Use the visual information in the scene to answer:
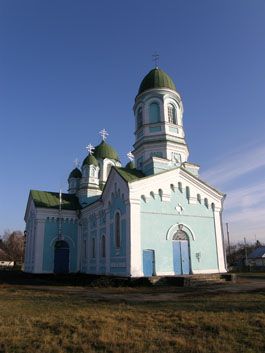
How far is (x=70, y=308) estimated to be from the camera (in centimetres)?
1001

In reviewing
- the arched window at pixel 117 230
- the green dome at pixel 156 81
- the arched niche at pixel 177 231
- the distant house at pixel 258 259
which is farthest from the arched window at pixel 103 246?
the distant house at pixel 258 259

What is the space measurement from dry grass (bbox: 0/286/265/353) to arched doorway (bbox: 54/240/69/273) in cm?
1952

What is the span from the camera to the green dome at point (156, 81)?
83.7ft

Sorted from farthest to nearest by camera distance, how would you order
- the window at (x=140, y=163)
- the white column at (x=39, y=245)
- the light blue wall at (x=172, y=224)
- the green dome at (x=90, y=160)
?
the green dome at (x=90, y=160) < the white column at (x=39, y=245) < the window at (x=140, y=163) < the light blue wall at (x=172, y=224)

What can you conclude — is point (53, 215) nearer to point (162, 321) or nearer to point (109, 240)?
point (109, 240)

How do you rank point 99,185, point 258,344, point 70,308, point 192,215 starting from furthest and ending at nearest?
point 99,185, point 192,215, point 70,308, point 258,344

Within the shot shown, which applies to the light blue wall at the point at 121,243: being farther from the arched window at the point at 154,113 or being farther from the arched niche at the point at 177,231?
the arched window at the point at 154,113

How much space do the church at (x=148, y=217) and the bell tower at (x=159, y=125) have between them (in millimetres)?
74

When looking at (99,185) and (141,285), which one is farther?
(99,185)

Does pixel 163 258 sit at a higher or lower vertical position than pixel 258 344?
higher

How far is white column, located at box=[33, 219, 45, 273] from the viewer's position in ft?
92.9

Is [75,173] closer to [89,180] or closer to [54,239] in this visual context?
[89,180]

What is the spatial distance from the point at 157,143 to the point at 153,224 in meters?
6.55

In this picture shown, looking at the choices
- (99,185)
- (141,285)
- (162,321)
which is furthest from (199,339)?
(99,185)
